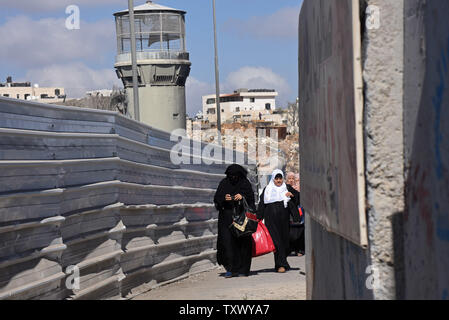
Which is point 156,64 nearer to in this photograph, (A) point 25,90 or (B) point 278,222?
(B) point 278,222

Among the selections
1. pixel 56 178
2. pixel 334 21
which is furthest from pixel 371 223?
pixel 56 178

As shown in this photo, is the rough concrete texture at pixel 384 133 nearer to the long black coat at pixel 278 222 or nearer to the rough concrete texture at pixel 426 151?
the rough concrete texture at pixel 426 151

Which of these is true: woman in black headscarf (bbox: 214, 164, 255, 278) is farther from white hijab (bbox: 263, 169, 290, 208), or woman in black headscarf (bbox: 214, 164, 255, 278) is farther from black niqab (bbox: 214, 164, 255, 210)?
white hijab (bbox: 263, 169, 290, 208)

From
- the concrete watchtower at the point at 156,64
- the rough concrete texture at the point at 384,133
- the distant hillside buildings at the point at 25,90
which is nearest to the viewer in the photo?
the rough concrete texture at the point at 384,133

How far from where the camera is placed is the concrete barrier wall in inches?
234

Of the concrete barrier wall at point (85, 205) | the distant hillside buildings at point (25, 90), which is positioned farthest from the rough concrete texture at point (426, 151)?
the distant hillside buildings at point (25, 90)

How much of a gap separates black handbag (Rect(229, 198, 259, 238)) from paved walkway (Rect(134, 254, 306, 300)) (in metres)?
0.65

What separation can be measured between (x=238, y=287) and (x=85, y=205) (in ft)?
10.1

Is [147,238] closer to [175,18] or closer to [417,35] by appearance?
[417,35]

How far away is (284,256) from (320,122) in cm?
774

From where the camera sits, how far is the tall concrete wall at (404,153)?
285cm

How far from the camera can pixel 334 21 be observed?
419 centimetres

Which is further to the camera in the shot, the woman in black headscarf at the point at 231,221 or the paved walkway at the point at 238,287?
the woman in black headscarf at the point at 231,221

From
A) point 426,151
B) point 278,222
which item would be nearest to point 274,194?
point 278,222
